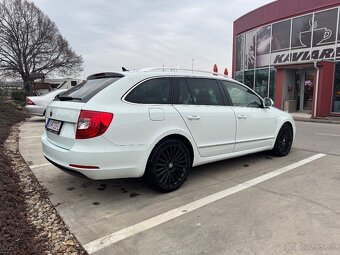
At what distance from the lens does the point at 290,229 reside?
9.80 ft

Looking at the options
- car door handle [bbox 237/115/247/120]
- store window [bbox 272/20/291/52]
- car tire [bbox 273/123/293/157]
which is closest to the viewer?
car door handle [bbox 237/115/247/120]

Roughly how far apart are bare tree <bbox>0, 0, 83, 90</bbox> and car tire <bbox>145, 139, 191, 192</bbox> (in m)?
35.8

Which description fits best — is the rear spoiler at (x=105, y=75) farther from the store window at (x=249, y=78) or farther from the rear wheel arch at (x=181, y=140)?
the store window at (x=249, y=78)

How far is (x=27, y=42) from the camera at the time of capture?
3800cm

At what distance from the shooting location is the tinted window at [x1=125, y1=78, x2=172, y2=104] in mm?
3684

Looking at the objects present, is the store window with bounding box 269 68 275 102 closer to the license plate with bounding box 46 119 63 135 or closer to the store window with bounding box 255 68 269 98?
the store window with bounding box 255 68 269 98

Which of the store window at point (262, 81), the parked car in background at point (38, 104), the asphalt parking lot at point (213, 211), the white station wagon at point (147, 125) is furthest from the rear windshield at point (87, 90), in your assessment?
the store window at point (262, 81)

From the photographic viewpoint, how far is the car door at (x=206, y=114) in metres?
4.14

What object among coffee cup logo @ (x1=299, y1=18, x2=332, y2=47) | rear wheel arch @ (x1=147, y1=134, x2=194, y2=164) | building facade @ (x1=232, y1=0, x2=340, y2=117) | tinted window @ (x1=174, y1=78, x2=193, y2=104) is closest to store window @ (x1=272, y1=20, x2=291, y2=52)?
building facade @ (x1=232, y1=0, x2=340, y2=117)

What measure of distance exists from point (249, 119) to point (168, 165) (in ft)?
6.29

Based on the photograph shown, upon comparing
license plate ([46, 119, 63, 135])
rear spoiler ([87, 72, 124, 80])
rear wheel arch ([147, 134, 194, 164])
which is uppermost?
rear spoiler ([87, 72, 124, 80])

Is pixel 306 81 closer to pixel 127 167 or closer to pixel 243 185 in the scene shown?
pixel 243 185

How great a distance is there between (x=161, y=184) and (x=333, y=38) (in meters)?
15.7

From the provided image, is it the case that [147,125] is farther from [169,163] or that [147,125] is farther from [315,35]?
[315,35]
